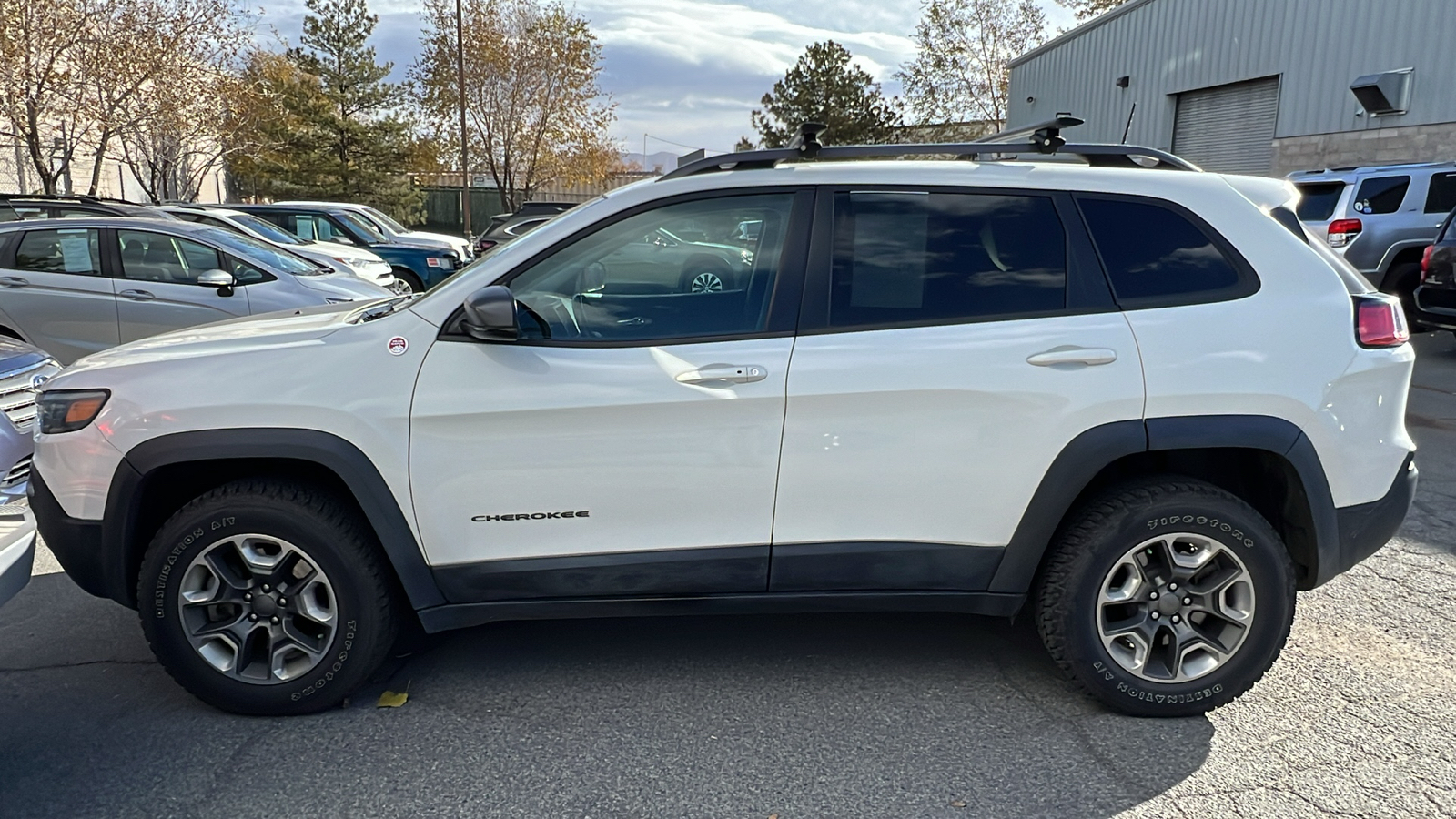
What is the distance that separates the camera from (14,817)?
8.82ft

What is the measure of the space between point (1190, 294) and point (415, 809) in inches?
108

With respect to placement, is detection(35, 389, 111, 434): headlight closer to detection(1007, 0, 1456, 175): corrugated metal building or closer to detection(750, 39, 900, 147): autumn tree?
detection(1007, 0, 1456, 175): corrugated metal building

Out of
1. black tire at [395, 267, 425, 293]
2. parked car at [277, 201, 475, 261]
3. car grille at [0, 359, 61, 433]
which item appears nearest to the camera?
car grille at [0, 359, 61, 433]

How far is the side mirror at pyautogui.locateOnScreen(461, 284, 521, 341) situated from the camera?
289cm

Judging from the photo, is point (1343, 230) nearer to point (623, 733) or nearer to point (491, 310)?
point (623, 733)

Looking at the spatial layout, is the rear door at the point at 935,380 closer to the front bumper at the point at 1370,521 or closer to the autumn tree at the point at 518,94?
the front bumper at the point at 1370,521

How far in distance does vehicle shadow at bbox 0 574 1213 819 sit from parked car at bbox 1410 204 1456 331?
829 centimetres

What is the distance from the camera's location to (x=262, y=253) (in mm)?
9195

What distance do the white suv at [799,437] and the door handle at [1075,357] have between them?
0.01 metres

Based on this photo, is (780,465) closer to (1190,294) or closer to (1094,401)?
(1094,401)

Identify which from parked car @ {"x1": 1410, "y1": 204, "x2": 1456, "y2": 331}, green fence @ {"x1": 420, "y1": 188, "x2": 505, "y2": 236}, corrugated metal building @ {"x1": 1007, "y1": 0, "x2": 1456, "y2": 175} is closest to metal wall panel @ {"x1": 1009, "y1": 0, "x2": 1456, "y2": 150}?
corrugated metal building @ {"x1": 1007, "y1": 0, "x2": 1456, "y2": 175}

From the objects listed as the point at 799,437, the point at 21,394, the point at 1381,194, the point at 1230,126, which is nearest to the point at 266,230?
the point at 21,394

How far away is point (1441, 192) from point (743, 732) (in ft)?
39.6

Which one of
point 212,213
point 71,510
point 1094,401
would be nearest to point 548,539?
point 71,510
